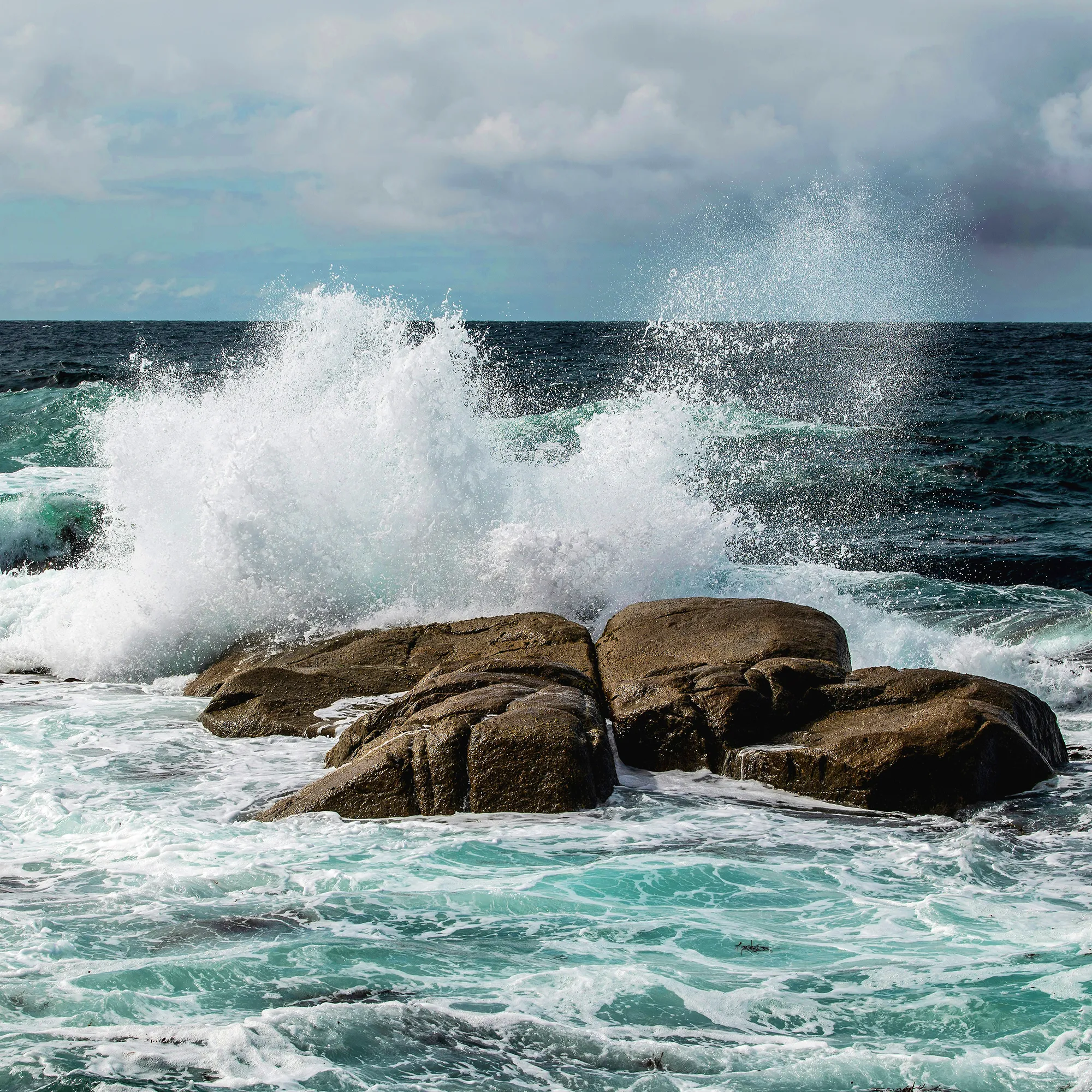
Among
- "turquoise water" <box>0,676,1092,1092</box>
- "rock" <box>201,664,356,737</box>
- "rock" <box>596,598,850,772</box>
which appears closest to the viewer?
"turquoise water" <box>0,676,1092,1092</box>

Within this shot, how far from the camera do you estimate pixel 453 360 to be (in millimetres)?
11133

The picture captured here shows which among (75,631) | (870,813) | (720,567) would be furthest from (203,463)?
(870,813)

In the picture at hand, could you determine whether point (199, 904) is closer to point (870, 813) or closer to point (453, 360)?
point (870, 813)

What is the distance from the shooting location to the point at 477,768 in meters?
6.09

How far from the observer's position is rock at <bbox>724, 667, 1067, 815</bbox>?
614 cm

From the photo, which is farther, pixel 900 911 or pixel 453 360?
pixel 453 360

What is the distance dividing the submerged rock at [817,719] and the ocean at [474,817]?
0.19 metres

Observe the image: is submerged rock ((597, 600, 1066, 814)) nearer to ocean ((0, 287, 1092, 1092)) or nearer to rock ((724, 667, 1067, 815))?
rock ((724, 667, 1067, 815))

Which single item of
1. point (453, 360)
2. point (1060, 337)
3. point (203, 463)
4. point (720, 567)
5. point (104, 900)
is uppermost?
point (1060, 337)

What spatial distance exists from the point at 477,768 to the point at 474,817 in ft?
0.85

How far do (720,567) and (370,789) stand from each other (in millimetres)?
5723

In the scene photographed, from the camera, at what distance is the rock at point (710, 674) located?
680 cm

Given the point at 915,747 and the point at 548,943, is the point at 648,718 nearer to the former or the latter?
the point at 915,747

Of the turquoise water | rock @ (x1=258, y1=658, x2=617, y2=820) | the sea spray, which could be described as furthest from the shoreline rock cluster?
the sea spray
